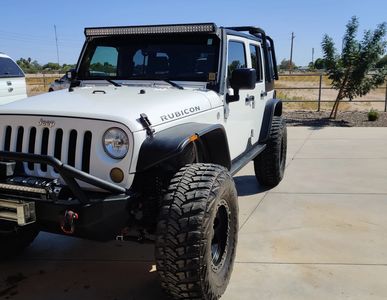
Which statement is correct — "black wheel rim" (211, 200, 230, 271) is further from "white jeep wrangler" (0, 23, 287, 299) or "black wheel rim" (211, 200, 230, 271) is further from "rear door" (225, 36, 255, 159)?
"rear door" (225, 36, 255, 159)

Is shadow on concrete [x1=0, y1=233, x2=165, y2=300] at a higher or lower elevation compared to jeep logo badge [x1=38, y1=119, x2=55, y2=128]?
lower

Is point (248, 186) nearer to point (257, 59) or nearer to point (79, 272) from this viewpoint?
point (257, 59)

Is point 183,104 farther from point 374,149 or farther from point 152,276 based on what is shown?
point 374,149

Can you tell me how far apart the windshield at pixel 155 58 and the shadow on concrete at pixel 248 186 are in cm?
217

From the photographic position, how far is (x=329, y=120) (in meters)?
12.6

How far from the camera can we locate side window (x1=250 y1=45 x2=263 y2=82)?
207 inches

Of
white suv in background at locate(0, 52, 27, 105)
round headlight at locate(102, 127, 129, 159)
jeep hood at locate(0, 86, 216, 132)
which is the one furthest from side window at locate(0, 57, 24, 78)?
round headlight at locate(102, 127, 129, 159)

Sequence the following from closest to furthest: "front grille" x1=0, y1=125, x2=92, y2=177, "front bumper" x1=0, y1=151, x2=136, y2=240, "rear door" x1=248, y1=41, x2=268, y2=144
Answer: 1. "front bumper" x1=0, y1=151, x2=136, y2=240
2. "front grille" x1=0, y1=125, x2=92, y2=177
3. "rear door" x1=248, y1=41, x2=268, y2=144

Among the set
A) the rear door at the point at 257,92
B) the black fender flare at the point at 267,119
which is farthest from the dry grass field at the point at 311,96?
the rear door at the point at 257,92

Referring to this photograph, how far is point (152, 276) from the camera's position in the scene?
356 centimetres

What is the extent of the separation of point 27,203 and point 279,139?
3721 mm

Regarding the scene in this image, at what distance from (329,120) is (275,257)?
943 cm

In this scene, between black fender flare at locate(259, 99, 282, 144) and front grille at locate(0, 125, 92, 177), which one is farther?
black fender flare at locate(259, 99, 282, 144)

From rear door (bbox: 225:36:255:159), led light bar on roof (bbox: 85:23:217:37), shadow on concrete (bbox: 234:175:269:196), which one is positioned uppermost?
led light bar on roof (bbox: 85:23:217:37)
